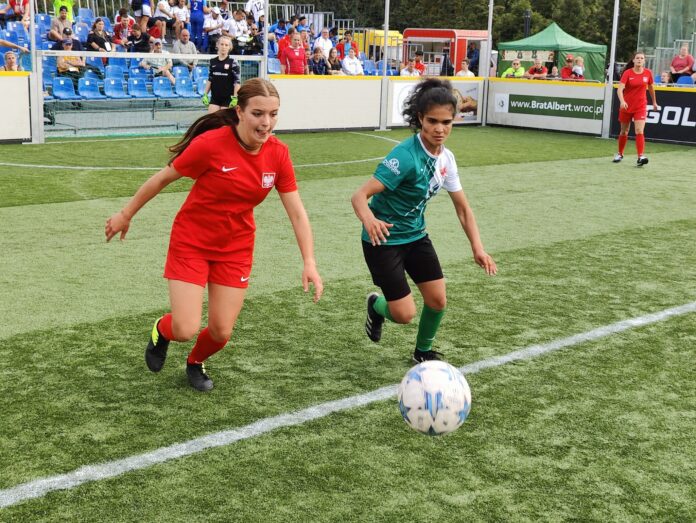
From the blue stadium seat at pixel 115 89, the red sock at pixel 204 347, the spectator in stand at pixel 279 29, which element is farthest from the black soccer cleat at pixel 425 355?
the spectator in stand at pixel 279 29

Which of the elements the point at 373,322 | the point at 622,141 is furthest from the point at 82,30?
the point at 373,322

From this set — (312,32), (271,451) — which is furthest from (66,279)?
(312,32)

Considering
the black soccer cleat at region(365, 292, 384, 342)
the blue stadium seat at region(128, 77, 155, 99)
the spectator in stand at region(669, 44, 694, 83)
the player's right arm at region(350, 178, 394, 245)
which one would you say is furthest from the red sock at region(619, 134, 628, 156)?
the player's right arm at region(350, 178, 394, 245)

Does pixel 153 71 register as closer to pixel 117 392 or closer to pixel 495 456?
pixel 117 392

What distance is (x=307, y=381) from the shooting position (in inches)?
218

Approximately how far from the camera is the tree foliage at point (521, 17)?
51031 millimetres

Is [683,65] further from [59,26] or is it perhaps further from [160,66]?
[59,26]

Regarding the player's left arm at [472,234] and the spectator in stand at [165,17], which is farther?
the spectator in stand at [165,17]

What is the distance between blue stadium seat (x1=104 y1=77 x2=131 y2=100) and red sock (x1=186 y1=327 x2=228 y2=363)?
1461 cm

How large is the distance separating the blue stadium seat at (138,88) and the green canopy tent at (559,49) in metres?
18.3

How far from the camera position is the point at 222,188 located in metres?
4.91

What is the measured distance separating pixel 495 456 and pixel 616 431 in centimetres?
81

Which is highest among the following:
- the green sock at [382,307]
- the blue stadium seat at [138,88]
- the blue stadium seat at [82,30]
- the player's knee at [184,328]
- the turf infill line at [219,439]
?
the blue stadium seat at [82,30]

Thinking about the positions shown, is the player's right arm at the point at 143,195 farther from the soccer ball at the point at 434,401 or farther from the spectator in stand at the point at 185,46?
the spectator in stand at the point at 185,46
